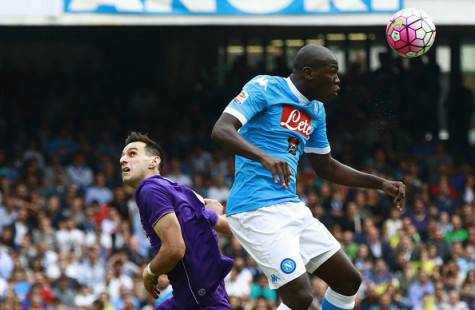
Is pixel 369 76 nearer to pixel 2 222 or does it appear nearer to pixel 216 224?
pixel 2 222

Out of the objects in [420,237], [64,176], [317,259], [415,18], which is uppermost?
[415,18]

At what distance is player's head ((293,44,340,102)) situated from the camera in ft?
25.9

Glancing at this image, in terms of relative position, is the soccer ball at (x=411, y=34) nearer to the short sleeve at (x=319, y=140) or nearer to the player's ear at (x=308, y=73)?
the short sleeve at (x=319, y=140)

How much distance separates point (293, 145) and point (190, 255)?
3.37 ft

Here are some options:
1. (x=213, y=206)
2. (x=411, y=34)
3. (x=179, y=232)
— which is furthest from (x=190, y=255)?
(x=411, y=34)

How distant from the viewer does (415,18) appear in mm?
9039

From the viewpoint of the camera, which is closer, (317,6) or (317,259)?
(317,259)

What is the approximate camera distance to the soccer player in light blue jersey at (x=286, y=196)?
7793mm

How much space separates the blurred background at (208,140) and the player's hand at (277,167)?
6.55m

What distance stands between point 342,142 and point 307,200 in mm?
2835

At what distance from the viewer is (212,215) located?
26.4 feet

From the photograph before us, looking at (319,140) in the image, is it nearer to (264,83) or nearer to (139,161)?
(264,83)

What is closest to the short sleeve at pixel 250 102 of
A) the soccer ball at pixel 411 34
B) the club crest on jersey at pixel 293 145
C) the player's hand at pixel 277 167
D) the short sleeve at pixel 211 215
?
the club crest on jersey at pixel 293 145

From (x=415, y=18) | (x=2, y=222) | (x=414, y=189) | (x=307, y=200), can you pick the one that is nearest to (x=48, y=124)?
(x=2, y=222)
